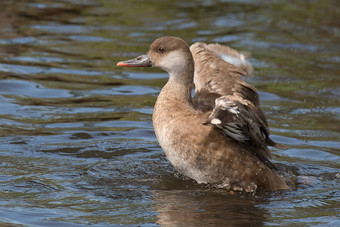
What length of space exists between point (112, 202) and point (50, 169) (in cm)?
112

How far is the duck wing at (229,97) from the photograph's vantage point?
5773mm

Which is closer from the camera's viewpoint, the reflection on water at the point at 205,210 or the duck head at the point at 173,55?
the reflection on water at the point at 205,210

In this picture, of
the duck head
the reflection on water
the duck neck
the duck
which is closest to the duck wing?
the duck

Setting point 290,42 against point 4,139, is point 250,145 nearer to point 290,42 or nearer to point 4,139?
point 4,139

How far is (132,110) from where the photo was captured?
9117 millimetres

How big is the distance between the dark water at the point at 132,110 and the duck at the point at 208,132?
0.71 feet

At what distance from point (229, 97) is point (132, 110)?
3.55 meters

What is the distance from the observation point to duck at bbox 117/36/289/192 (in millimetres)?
6062

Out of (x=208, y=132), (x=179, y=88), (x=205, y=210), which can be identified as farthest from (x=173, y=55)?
(x=205, y=210)

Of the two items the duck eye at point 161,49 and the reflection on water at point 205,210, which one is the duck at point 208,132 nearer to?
the duck eye at point 161,49

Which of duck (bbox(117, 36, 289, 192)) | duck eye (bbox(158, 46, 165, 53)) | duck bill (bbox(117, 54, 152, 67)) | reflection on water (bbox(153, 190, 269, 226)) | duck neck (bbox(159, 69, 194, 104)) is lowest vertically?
reflection on water (bbox(153, 190, 269, 226))

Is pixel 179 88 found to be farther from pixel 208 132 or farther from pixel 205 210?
pixel 205 210

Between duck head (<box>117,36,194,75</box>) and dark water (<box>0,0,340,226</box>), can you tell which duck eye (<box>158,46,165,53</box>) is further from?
dark water (<box>0,0,340,226</box>)

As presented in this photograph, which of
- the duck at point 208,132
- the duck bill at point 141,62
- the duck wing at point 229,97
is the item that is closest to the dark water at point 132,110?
the duck at point 208,132
